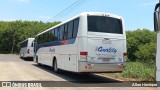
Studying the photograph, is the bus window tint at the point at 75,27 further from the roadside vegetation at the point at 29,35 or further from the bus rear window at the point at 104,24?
the roadside vegetation at the point at 29,35

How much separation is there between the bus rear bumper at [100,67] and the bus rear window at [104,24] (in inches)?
64.9

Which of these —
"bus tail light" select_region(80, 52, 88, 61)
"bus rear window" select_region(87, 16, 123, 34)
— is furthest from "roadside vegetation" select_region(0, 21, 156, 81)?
"bus tail light" select_region(80, 52, 88, 61)

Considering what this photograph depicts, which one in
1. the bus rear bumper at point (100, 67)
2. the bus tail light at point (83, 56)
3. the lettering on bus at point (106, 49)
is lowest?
the bus rear bumper at point (100, 67)

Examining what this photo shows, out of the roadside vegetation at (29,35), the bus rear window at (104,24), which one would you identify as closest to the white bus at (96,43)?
the bus rear window at (104,24)

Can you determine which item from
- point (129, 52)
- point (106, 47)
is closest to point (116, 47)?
point (106, 47)

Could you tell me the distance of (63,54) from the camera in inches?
701

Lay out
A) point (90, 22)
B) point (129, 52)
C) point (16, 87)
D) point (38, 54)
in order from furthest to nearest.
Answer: point (129, 52), point (38, 54), point (90, 22), point (16, 87)

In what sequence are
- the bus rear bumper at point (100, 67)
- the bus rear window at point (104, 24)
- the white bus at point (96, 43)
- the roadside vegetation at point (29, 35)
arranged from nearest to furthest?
1. the bus rear bumper at point (100, 67)
2. the white bus at point (96, 43)
3. the bus rear window at point (104, 24)
4. the roadside vegetation at point (29, 35)

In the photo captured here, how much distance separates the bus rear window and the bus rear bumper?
1.65 metres

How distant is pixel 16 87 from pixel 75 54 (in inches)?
150

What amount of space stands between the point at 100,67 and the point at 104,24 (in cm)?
218

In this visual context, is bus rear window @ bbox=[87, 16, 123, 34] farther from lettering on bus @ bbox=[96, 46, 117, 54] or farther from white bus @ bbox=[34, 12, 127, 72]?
lettering on bus @ bbox=[96, 46, 117, 54]

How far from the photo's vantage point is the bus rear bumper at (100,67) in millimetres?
14617

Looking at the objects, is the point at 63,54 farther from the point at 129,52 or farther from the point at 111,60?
the point at 129,52
